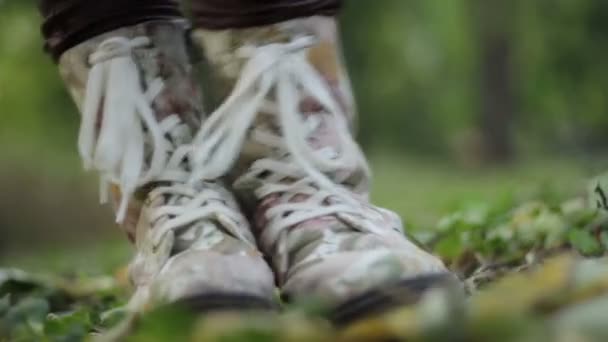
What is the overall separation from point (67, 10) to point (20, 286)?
1.55 ft

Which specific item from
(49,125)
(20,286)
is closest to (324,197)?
(20,286)

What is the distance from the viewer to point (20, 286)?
4.91 feet

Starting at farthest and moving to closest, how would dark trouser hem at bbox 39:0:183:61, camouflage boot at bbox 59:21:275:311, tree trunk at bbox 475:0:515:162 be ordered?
1. tree trunk at bbox 475:0:515:162
2. dark trouser hem at bbox 39:0:183:61
3. camouflage boot at bbox 59:21:275:311

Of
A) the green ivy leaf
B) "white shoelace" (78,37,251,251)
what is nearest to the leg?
"white shoelace" (78,37,251,251)

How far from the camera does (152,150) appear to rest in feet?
3.76

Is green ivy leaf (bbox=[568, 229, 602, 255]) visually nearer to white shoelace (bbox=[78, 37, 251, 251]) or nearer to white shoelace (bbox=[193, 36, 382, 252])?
white shoelace (bbox=[193, 36, 382, 252])

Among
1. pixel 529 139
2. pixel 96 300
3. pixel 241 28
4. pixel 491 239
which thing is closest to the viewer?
pixel 241 28

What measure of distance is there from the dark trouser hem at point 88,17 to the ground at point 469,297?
28cm

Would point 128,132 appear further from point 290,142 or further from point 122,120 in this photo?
point 290,142

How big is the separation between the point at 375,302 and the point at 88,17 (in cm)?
47

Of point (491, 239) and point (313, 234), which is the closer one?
point (313, 234)

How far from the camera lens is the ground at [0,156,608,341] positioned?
676mm

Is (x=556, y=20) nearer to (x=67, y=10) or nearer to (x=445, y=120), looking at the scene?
(x=445, y=120)

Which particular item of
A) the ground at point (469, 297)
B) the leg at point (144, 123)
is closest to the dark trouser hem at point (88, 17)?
the leg at point (144, 123)
